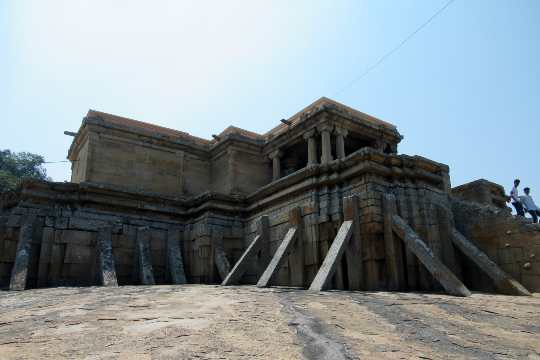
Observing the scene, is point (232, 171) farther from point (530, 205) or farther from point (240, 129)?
point (530, 205)

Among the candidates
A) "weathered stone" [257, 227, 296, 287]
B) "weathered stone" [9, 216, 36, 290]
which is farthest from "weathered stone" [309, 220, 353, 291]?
"weathered stone" [9, 216, 36, 290]

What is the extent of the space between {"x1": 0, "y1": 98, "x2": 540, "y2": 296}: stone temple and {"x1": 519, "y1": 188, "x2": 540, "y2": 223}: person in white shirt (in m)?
1.20

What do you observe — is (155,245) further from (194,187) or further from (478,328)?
(478,328)

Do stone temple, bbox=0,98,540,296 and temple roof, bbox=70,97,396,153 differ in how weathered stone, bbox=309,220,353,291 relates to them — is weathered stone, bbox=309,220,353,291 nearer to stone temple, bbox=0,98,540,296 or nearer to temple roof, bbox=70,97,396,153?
stone temple, bbox=0,98,540,296

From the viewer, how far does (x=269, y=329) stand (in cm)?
367

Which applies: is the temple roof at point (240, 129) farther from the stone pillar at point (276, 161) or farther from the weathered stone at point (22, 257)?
the weathered stone at point (22, 257)

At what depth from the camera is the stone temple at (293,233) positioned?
8.12 metres

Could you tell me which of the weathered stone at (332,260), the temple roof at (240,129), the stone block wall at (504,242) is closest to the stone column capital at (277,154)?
the temple roof at (240,129)

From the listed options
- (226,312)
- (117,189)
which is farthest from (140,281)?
(226,312)

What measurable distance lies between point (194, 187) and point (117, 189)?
688 centimetres

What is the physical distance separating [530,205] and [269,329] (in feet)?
37.4

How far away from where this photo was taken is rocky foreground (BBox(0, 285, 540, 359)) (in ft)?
9.96

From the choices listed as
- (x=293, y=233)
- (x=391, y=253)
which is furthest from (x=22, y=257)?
(x=391, y=253)

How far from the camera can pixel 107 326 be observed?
12.3 ft
